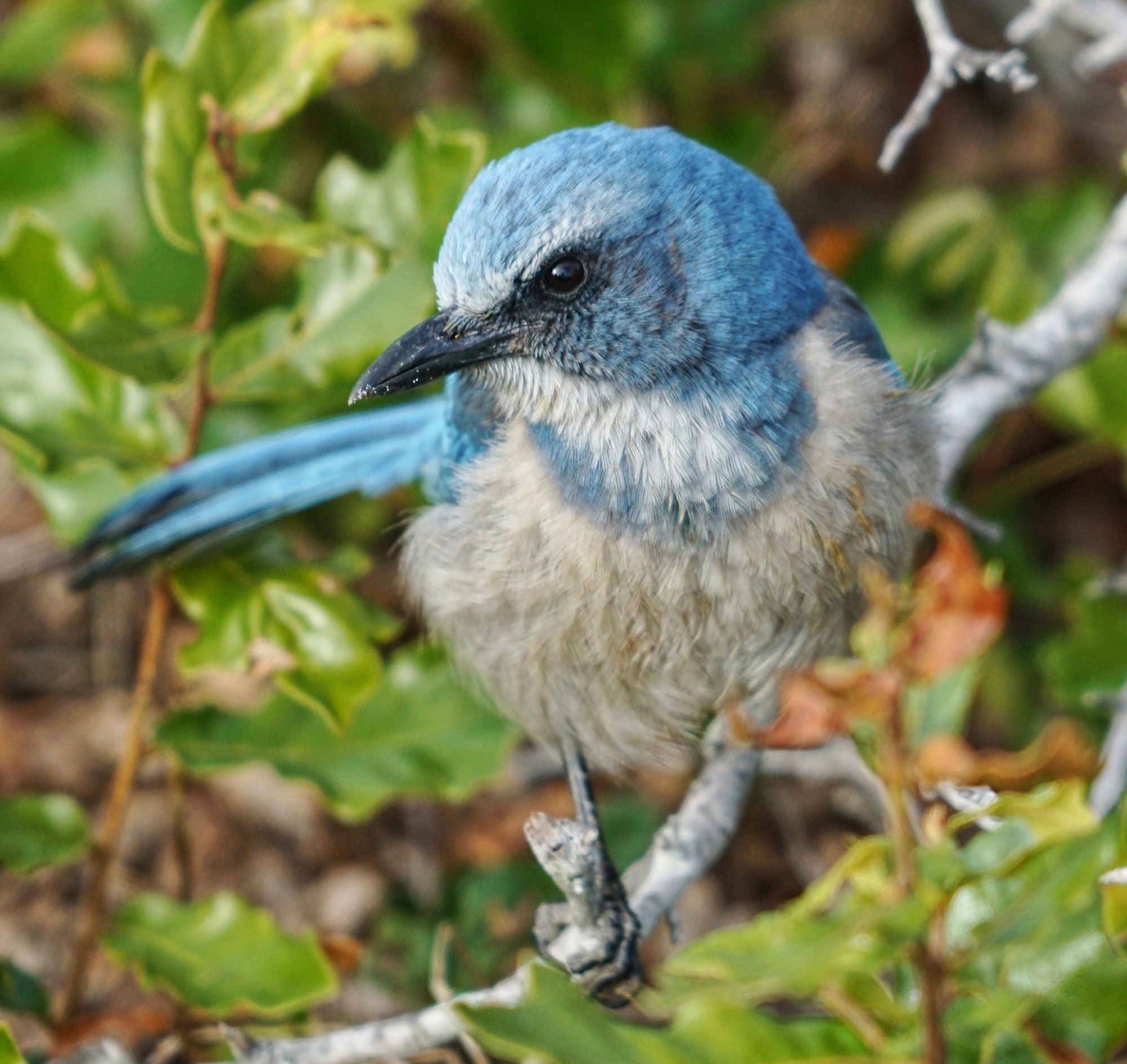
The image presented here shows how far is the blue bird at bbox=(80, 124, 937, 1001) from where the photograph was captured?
2453 mm

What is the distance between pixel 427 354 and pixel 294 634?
2.11 ft

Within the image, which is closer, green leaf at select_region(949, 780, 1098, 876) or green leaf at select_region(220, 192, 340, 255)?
green leaf at select_region(949, 780, 1098, 876)

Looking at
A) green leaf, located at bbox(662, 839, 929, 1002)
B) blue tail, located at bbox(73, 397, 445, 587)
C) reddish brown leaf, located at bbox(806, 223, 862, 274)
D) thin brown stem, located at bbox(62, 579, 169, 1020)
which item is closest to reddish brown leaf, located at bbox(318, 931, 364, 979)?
thin brown stem, located at bbox(62, 579, 169, 1020)

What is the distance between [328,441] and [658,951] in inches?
71.1

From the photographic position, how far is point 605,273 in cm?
246

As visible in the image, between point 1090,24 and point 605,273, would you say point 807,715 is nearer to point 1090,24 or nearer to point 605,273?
point 605,273

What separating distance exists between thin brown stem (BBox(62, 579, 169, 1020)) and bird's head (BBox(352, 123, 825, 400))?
0.83 m

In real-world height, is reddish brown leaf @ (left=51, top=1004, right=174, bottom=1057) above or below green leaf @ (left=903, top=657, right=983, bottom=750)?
below

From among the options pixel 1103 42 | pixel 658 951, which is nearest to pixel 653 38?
pixel 1103 42

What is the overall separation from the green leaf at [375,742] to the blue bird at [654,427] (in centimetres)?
27

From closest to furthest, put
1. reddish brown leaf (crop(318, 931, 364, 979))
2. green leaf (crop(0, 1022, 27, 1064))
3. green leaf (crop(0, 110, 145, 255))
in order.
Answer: green leaf (crop(0, 1022, 27, 1064)) → reddish brown leaf (crop(318, 931, 364, 979)) → green leaf (crop(0, 110, 145, 255))

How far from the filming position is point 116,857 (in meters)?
4.08

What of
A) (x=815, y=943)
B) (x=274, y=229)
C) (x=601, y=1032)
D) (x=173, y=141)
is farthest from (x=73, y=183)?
(x=815, y=943)

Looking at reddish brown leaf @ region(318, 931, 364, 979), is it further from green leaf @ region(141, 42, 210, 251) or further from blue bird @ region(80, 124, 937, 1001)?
green leaf @ region(141, 42, 210, 251)
